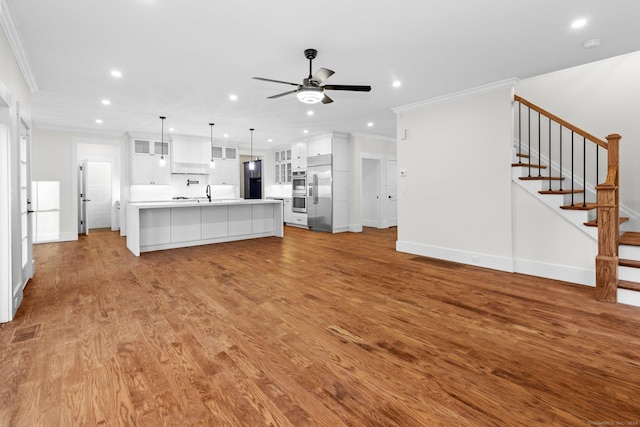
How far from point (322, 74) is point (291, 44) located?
0.50 meters

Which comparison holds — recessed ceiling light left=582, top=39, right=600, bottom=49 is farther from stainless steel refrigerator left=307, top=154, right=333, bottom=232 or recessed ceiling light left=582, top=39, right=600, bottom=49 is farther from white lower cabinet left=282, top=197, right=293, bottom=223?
Answer: white lower cabinet left=282, top=197, right=293, bottom=223

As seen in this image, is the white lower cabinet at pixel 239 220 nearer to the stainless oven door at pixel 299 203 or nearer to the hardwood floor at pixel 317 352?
the stainless oven door at pixel 299 203

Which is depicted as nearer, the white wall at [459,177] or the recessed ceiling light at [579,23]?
the recessed ceiling light at [579,23]

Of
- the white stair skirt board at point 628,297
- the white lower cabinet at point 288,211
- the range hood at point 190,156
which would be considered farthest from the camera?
the white lower cabinet at point 288,211

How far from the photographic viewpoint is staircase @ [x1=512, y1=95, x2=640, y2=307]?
3215mm

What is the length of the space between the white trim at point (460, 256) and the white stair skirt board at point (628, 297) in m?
1.26

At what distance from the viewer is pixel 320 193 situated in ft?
27.9

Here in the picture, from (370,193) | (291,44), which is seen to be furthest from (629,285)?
(370,193)

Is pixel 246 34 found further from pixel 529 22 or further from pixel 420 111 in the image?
pixel 420 111

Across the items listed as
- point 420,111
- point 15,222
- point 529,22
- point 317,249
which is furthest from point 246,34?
point 317,249

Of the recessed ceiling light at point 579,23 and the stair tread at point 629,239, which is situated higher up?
the recessed ceiling light at point 579,23

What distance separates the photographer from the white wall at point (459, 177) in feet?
14.7

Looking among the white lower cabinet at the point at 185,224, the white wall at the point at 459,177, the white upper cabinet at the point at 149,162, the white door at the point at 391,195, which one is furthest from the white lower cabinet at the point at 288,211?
the white wall at the point at 459,177

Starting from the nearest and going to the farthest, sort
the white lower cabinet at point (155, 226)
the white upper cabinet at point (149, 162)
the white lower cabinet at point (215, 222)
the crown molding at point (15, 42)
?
the crown molding at point (15, 42), the white lower cabinet at point (155, 226), the white lower cabinet at point (215, 222), the white upper cabinet at point (149, 162)
